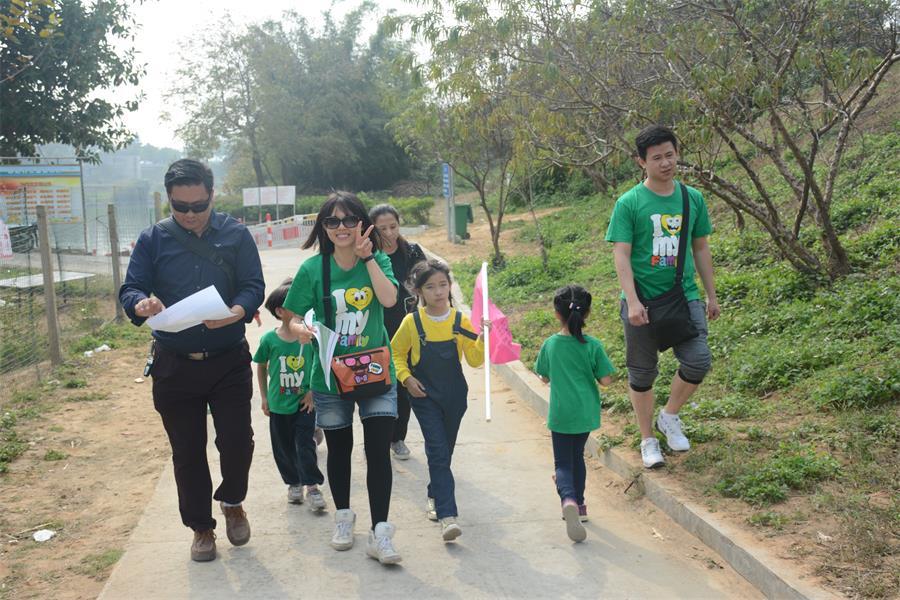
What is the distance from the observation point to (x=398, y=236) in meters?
6.47

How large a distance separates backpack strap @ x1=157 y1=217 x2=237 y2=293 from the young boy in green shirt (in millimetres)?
899

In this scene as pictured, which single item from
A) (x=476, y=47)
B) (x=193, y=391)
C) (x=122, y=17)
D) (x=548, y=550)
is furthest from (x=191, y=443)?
(x=122, y=17)

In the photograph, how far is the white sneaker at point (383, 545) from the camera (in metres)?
4.57

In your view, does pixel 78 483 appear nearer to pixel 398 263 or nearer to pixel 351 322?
pixel 398 263

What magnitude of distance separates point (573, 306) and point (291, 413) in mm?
1828

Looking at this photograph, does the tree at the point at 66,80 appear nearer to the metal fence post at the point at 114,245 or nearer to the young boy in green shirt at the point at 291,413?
the metal fence post at the point at 114,245

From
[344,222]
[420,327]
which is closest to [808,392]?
Answer: [420,327]

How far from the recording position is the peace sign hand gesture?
14.8ft

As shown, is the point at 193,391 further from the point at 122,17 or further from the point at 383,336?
the point at 122,17

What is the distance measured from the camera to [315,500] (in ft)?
18.0

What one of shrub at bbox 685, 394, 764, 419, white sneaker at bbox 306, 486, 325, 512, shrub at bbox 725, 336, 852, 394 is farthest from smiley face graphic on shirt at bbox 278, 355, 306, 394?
shrub at bbox 725, 336, 852, 394

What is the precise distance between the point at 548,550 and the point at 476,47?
9137 millimetres

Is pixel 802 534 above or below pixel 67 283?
below

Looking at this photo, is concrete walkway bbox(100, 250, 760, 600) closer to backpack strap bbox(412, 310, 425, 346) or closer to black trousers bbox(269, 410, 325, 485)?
black trousers bbox(269, 410, 325, 485)
